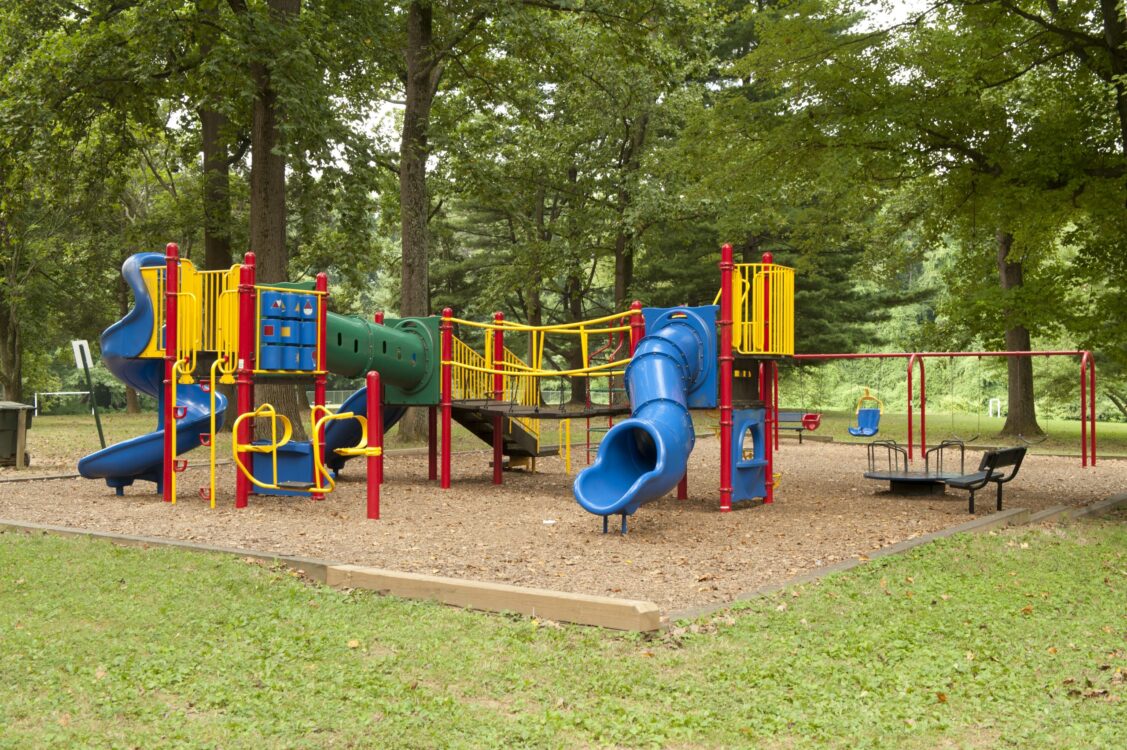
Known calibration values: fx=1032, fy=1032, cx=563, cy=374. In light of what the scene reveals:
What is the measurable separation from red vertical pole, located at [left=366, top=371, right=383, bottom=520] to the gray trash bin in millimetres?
7516

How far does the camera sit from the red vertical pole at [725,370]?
37.2 ft

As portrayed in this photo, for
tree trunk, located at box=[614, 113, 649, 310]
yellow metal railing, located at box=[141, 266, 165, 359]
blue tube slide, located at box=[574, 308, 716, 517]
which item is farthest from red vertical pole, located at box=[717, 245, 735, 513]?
tree trunk, located at box=[614, 113, 649, 310]

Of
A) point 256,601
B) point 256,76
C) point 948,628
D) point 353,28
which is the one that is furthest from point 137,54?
point 948,628

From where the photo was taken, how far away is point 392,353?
43.5 ft

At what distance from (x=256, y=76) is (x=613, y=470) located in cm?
975

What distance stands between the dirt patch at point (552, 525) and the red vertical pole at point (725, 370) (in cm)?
33

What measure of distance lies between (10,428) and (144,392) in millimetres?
5008

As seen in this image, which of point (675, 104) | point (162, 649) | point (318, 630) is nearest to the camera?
point (162, 649)

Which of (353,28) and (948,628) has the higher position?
(353,28)

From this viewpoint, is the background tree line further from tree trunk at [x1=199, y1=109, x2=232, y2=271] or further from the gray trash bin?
the gray trash bin

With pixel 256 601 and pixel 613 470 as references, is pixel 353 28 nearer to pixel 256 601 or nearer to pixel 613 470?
pixel 613 470

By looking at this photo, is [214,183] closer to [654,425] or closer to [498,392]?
[498,392]

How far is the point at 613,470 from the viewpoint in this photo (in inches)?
409

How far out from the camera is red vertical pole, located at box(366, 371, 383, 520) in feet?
34.6
